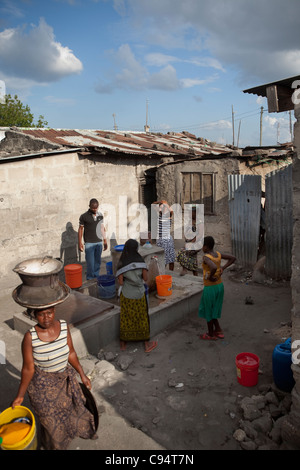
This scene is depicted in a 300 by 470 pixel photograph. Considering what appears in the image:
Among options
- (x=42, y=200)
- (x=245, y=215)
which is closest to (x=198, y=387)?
(x=42, y=200)

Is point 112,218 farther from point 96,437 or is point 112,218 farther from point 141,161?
point 96,437

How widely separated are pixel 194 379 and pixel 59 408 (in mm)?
2026

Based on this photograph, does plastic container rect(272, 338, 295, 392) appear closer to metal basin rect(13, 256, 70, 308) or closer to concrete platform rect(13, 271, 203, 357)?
concrete platform rect(13, 271, 203, 357)

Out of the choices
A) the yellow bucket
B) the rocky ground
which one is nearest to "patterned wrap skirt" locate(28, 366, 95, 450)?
the yellow bucket

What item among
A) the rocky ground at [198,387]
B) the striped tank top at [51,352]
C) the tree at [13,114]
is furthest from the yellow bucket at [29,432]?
the tree at [13,114]

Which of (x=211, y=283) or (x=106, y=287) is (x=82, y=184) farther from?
(x=211, y=283)

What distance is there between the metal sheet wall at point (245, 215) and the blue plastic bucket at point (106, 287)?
421 centimetres

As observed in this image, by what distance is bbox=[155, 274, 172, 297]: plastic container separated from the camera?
20.6 ft

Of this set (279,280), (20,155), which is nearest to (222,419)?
(279,280)

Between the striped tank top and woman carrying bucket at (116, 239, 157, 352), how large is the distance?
69.1 inches

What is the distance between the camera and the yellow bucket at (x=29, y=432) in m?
2.57

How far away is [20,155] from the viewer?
23.1ft
